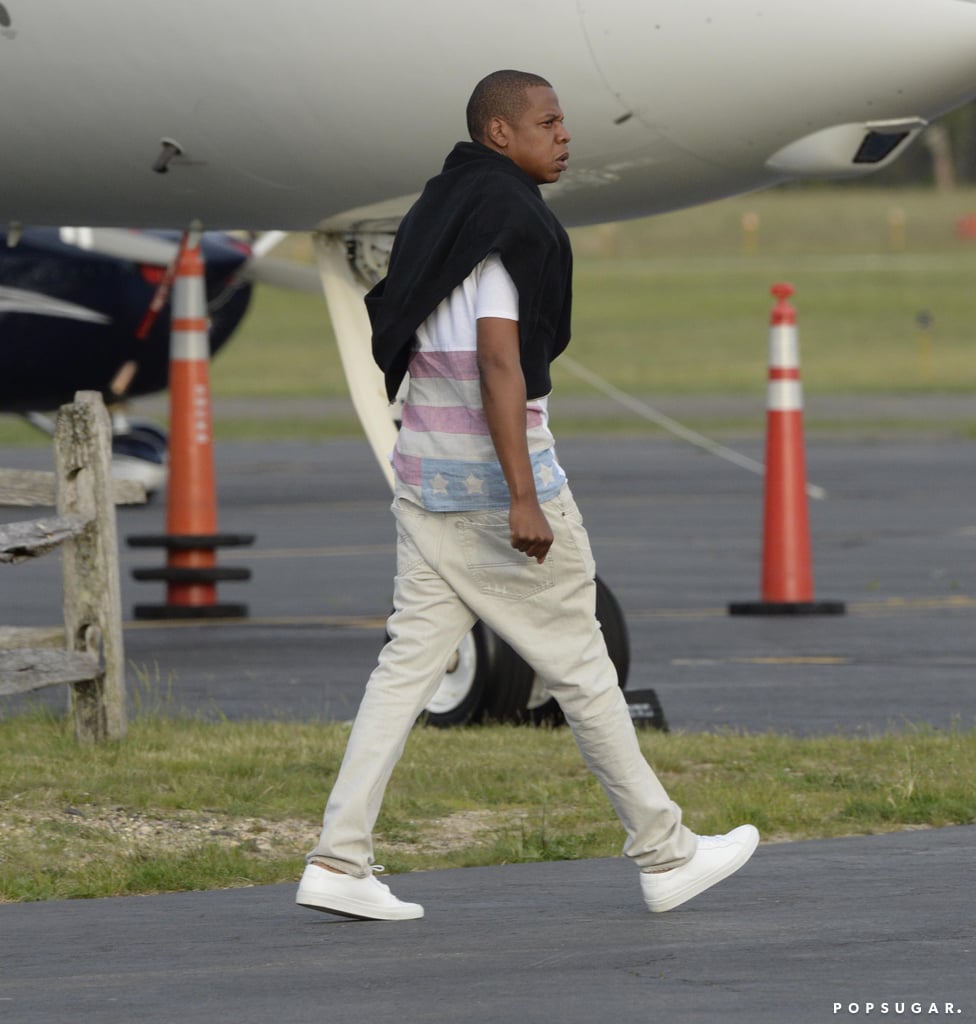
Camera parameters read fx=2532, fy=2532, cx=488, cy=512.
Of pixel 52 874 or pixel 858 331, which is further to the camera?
pixel 858 331

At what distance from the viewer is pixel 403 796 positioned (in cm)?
700

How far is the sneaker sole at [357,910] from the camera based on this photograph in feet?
17.4

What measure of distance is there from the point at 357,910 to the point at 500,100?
177 centimetres

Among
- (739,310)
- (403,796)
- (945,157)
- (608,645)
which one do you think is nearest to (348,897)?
(403,796)

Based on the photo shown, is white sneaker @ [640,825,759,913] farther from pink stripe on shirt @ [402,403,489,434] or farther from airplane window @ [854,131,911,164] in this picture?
airplane window @ [854,131,911,164]

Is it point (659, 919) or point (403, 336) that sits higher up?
point (403, 336)

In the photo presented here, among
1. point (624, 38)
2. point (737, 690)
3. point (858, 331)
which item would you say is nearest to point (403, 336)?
point (624, 38)

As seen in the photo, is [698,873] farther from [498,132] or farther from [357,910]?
[498,132]

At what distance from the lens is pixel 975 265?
65.9 m

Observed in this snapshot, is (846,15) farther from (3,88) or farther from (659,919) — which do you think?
(659,919)

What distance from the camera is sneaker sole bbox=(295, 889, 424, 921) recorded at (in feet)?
17.4

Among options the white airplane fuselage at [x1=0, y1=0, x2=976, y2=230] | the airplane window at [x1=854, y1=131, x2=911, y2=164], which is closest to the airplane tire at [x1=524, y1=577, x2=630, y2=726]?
the white airplane fuselage at [x1=0, y1=0, x2=976, y2=230]

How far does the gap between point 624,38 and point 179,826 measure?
2.82 metres

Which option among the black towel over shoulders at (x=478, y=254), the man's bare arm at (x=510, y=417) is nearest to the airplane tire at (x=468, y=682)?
the black towel over shoulders at (x=478, y=254)
